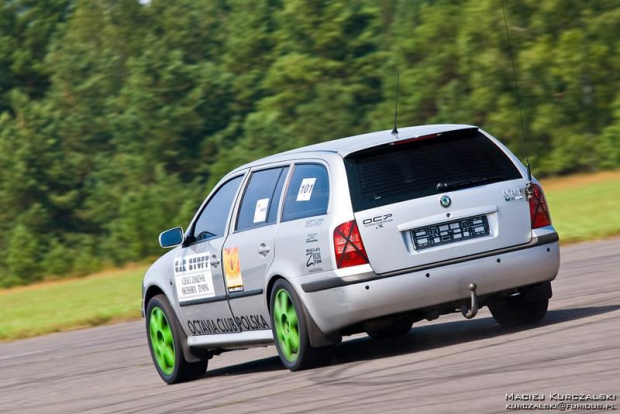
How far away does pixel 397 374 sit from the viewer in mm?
8039

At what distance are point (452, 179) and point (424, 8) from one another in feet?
208

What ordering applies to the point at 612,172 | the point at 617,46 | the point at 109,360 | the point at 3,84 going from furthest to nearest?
the point at 3,84 → the point at 617,46 → the point at 612,172 → the point at 109,360

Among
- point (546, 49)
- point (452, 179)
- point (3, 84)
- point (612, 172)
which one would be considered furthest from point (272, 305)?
point (3, 84)

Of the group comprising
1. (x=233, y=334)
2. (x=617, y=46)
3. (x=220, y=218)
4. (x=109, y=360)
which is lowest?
(x=617, y=46)

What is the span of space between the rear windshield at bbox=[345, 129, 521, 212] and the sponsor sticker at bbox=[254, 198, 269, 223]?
3.10 ft

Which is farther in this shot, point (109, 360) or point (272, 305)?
point (109, 360)

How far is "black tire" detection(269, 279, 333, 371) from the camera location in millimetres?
8867

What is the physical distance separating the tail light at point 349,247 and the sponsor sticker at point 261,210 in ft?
3.53

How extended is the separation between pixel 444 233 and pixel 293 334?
4.34 feet

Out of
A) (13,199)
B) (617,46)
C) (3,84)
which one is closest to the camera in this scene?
(617,46)

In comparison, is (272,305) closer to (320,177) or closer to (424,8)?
(320,177)

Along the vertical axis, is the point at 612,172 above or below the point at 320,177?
below

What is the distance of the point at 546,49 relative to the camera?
60188 millimetres

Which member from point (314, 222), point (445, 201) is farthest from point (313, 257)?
point (445, 201)
